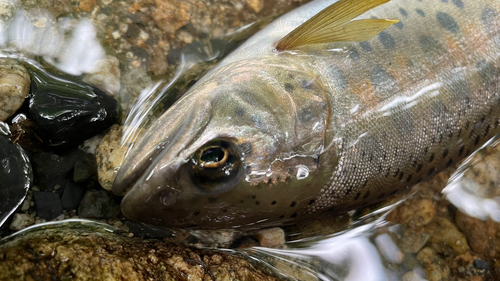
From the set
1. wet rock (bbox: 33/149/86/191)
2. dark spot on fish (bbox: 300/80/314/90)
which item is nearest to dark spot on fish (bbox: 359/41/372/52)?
dark spot on fish (bbox: 300/80/314/90)

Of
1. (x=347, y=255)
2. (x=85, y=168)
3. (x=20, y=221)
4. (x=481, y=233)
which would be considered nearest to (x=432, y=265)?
(x=481, y=233)

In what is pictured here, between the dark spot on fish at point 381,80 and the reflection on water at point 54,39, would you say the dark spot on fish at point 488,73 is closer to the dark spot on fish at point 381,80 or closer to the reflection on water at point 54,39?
the dark spot on fish at point 381,80

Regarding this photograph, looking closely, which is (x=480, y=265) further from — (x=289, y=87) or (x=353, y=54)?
(x=289, y=87)

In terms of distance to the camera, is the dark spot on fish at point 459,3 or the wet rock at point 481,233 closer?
the dark spot on fish at point 459,3

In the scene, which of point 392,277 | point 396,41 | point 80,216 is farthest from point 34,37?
point 392,277

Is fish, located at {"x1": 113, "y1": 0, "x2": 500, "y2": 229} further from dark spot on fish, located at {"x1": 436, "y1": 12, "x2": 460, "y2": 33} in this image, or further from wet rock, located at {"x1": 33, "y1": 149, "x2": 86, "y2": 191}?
wet rock, located at {"x1": 33, "y1": 149, "x2": 86, "y2": 191}

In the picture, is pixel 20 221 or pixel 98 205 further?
pixel 98 205

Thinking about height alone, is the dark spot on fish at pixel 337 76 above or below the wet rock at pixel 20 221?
above

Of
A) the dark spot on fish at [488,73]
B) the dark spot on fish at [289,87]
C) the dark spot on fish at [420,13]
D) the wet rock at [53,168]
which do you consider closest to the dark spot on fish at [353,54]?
the dark spot on fish at [289,87]
